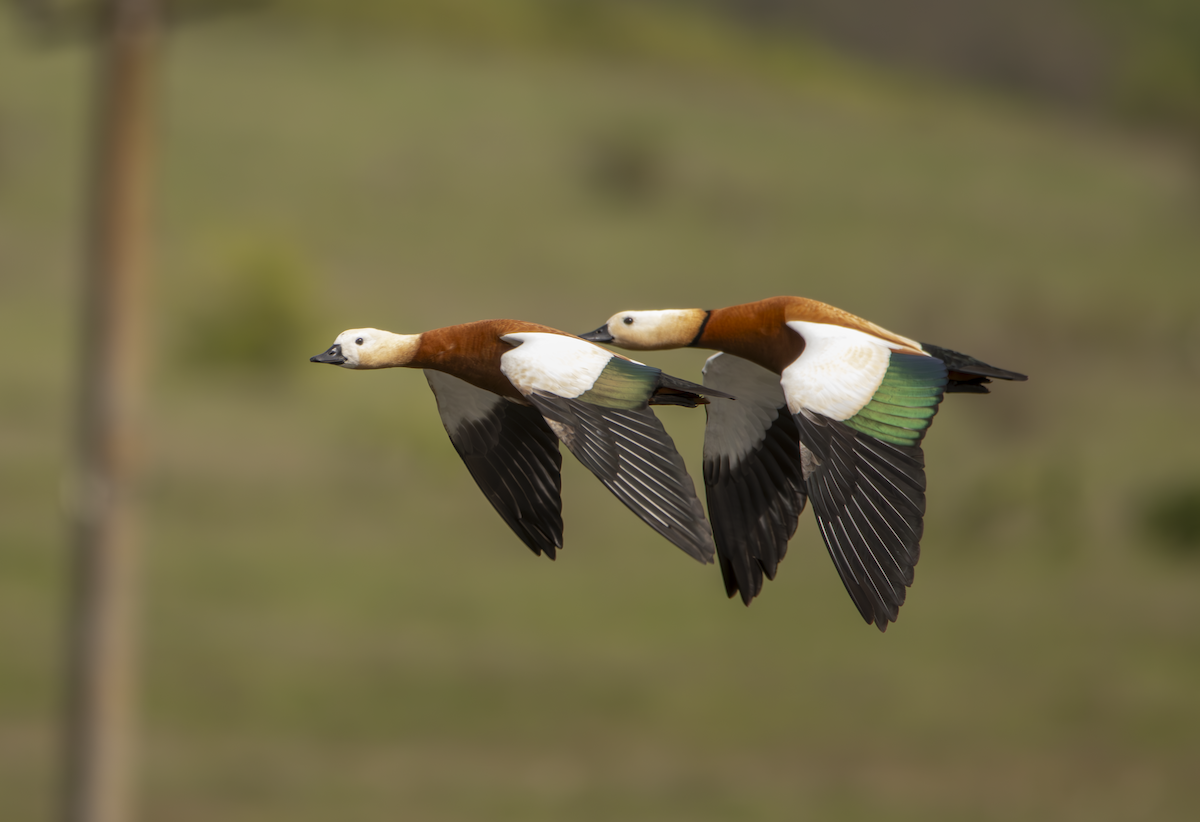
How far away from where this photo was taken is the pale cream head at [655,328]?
1.64 m

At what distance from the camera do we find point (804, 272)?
28516mm

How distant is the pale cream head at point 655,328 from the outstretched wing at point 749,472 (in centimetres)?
20

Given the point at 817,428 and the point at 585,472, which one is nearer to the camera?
the point at 817,428

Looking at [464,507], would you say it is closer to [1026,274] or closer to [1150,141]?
[1026,274]

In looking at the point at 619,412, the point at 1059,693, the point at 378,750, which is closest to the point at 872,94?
the point at 1059,693

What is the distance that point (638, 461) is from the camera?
142cm

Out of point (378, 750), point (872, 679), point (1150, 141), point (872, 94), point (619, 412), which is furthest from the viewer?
point (872, 94)

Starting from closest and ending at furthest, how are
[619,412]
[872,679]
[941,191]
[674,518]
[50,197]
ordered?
[674,518] < [619,412] < [872,679] < [50,197] < [941,191]

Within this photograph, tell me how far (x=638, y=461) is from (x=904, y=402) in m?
0.37

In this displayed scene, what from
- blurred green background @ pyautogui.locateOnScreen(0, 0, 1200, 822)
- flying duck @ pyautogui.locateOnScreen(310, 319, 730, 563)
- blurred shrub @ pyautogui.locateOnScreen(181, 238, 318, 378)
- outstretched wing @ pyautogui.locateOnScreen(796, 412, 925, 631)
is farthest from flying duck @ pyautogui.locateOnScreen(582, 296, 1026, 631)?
blurred green background @ pyautogui.locateOnScreen(0, 0, 1200, 822)

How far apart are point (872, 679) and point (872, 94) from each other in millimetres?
29141

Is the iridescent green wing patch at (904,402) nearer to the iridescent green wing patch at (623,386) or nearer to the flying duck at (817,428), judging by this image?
Result: the flying duck at (817,428)

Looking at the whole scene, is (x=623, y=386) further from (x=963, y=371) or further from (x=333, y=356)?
(x=963, y=371)

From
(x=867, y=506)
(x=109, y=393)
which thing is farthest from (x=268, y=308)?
(x=867, y=506)
